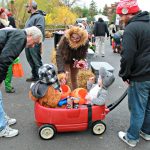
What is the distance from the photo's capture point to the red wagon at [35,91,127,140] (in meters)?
3.93

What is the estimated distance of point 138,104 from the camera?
3713mm

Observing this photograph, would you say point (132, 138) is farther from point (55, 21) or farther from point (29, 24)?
point (55, 21)

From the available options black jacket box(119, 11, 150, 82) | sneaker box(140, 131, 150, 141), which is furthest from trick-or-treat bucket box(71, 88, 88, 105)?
sneaker box(140, 131, 150, 141)

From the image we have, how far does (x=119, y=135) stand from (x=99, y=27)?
8597 millimetres

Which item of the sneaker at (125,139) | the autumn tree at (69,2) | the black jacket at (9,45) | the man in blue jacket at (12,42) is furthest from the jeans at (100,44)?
the autumn tree at (69,2)

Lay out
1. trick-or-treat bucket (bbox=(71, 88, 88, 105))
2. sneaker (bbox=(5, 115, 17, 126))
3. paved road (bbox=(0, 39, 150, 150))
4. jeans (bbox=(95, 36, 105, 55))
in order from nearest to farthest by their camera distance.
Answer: paved road (bbox=(0, 39, 150, 150)) < trick-or-treat bucket (bbox=(71, 88, 88, 105)) < sneaker (bbox=(5, 115, 17, 126)) < jeans (bbox=(95, 36, 105, 55))

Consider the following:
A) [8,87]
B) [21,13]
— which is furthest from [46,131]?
[21,13]

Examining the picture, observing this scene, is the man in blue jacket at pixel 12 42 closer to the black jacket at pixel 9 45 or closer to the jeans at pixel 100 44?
the black jacket at pixel 9 45

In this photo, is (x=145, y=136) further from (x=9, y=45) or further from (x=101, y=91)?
(x=9, y=45)

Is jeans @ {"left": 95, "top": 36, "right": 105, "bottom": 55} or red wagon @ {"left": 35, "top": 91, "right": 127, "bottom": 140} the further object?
jeans @ {"left": 95, "top": 36, "right": 105, "bottom": 55}

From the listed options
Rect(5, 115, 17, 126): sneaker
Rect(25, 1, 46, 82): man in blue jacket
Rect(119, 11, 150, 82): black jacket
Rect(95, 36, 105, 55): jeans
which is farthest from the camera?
Rect(95, 36, 105, 55): jeans

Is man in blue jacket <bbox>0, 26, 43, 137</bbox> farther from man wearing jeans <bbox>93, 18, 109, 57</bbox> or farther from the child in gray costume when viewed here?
man wearing jeans <bbox>93, 18, 109, 57</bbox>

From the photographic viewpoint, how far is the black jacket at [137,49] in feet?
11.1

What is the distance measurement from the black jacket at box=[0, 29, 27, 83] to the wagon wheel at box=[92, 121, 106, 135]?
1487mm
